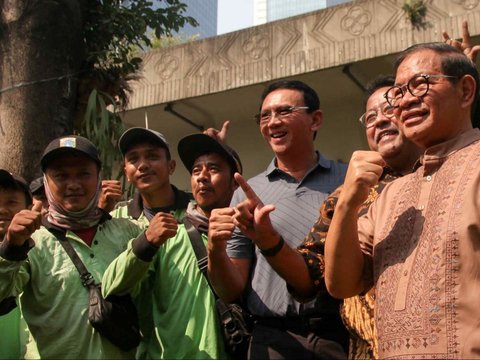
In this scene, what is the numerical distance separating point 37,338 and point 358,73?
4.40 m

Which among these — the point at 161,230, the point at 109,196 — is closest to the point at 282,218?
the point at 161,230

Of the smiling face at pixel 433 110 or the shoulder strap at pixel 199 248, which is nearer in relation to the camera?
the smiling face at pixel 433 110

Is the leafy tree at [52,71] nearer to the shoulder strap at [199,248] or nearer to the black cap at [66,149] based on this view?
the black cap at [66,149]

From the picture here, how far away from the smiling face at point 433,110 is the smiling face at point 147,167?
1884 millimetres

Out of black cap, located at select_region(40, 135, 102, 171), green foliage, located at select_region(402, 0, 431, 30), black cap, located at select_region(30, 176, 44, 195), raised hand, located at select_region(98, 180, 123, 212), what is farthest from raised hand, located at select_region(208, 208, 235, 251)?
green foliage, located at select_region(402, 0, 431, 30)

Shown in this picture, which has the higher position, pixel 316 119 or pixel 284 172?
pixel 316 119

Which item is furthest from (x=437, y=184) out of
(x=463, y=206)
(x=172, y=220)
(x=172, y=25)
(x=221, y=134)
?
(x=172, y=25)

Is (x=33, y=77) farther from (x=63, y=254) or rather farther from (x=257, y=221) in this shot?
(x=257, y=221)

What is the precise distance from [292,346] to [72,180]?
4.35 feet

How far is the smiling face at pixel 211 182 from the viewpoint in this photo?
3.22 m

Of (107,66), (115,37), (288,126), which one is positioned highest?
(115,37)

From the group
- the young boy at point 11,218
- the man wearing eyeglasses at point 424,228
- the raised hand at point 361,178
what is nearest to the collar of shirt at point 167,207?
the young boy at point 11,218

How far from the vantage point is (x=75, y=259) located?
2.85 metres

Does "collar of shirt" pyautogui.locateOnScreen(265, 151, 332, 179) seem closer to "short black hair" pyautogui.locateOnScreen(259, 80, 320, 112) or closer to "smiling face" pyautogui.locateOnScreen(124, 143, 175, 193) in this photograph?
"short black hair" pyautogui.locateOnScreen(259, 80, 320, 112)
